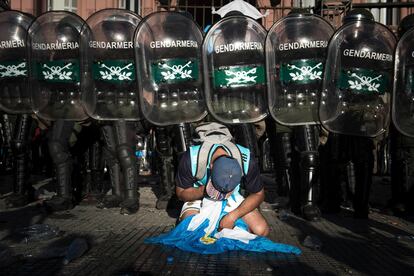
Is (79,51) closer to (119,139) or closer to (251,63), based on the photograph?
(119,139)

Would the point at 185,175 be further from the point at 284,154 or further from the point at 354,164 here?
the point at 354,164

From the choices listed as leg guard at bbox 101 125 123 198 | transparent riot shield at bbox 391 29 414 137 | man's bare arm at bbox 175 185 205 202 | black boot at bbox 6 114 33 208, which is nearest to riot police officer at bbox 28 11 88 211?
leg guard at bbox 101 125 123 198

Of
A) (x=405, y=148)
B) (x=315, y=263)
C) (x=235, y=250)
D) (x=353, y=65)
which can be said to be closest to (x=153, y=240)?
(x=235, y=250)

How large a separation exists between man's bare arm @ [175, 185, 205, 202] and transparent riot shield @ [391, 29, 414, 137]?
2.07m

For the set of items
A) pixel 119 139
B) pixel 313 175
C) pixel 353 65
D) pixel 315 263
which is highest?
pixel 353 65

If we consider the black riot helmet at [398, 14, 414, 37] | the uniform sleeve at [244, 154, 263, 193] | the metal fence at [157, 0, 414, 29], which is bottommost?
the uniform sleeve at [244, 154, 263, 193]

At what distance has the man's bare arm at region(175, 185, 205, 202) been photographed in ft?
12.3

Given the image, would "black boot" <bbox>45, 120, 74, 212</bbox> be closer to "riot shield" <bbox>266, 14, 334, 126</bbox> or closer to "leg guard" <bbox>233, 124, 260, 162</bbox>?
"leg guard" <bbox>233, 124, 260, 162</bbox>

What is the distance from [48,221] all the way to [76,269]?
163cm

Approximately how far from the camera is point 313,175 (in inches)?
184

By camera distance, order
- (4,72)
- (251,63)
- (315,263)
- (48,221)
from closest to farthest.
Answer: (315,263) < (48,221) < (251,63) < (4,72)

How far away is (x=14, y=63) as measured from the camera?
16.8 feet

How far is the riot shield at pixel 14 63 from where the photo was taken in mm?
5125

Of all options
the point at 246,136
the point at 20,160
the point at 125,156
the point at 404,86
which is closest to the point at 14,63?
the point at 20,160
